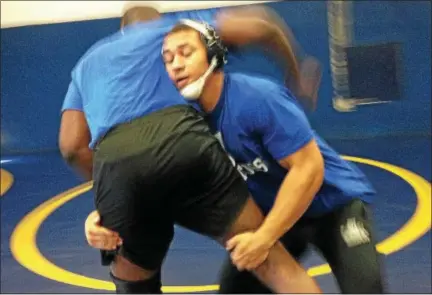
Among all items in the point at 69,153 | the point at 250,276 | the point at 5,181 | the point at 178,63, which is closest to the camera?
the point at 178,63

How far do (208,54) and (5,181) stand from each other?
3.13m

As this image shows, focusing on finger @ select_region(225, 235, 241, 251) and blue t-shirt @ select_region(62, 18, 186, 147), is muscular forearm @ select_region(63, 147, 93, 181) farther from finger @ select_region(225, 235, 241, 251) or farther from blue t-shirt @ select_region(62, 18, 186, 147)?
finger @ select_region(225, 235, 241, 251)

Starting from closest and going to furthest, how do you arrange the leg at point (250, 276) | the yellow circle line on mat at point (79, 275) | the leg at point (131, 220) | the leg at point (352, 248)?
1. the leg at point (131, 220)
2. the leg at point (352, 248)
3. the leg at point (250, 276)
4. the yellow circle line on mat at point (79, 275)

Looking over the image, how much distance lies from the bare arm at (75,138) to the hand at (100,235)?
4.8 inches

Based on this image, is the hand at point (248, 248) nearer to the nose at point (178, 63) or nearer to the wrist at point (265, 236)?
the wrist at point (265, 236)

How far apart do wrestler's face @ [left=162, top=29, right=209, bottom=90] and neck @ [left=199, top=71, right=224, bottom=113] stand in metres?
0.03

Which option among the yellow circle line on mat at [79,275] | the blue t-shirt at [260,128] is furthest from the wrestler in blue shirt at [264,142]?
the yellow circle line on mat at [79,275]

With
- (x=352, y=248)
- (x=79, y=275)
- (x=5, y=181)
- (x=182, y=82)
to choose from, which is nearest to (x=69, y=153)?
(x=182, y=82)

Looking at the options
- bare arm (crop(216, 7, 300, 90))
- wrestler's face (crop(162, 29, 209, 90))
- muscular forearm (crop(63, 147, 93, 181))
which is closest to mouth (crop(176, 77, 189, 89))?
wrestler's face (crop(162, 29, 209, 90))

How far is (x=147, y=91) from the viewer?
4.45 feet

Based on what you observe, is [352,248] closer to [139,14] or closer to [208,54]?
[208,54]

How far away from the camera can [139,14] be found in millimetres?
1489

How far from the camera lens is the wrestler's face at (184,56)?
1336mm

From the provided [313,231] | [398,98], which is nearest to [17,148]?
[398,98]
